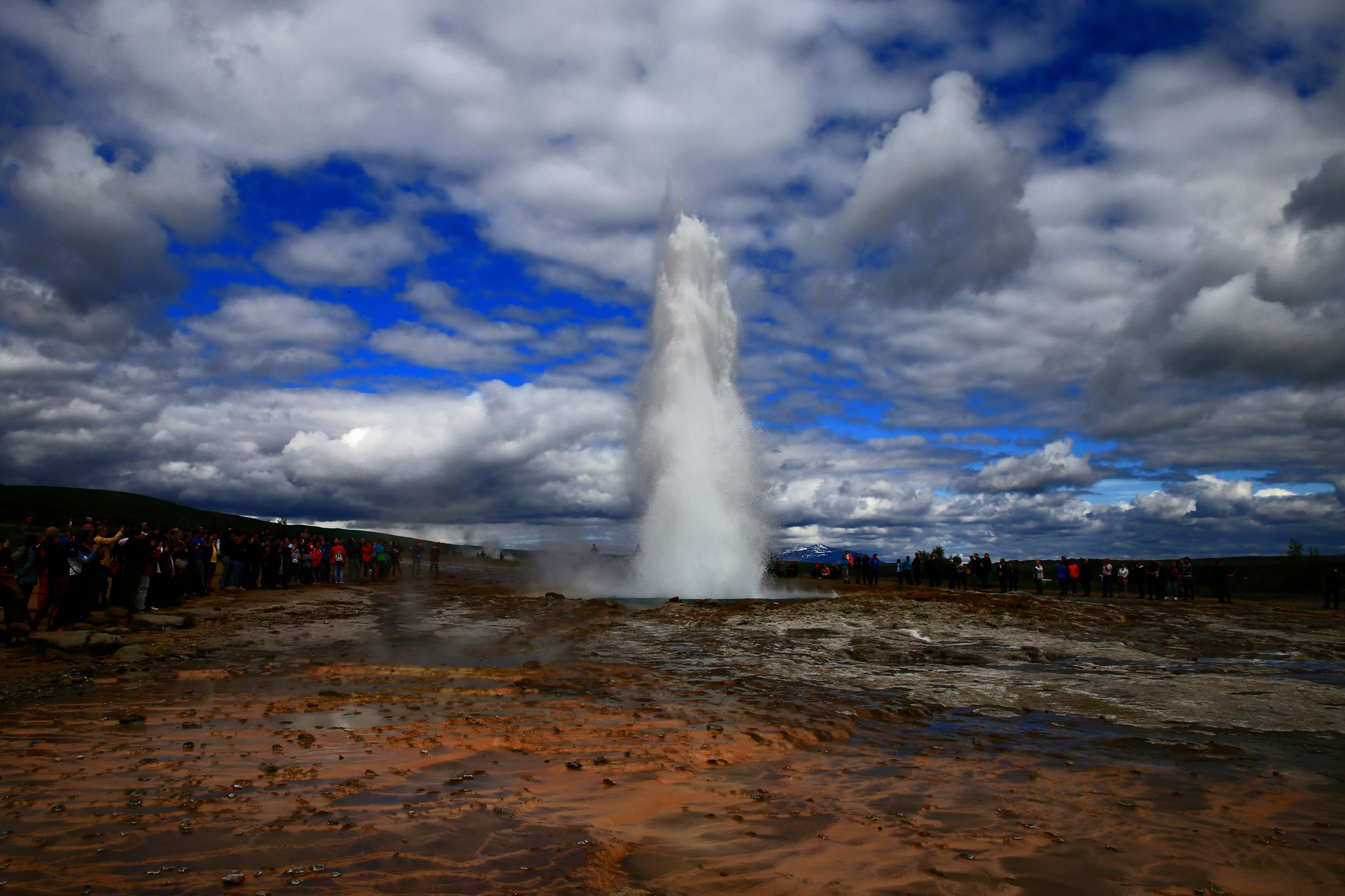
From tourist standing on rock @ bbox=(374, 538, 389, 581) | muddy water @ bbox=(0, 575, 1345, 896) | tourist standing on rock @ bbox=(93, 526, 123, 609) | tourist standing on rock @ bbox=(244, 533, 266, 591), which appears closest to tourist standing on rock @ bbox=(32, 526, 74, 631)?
tourist standing on rock @ bbox=(93, 526, 123, 609)

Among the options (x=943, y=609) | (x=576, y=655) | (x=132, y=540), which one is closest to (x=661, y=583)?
(x=943, y=609)

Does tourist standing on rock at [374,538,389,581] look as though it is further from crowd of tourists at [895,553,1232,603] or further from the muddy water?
crowd of tourists at [895,553,1232,603]

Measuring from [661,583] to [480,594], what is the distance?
22.0 ft

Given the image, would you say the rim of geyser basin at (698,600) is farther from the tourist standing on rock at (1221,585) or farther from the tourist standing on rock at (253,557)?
the tourist standing on rock at (1221,585)

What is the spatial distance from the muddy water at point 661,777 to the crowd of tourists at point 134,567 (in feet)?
8.80

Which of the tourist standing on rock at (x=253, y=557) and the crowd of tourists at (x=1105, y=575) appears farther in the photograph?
the crowd of tourists at (x=1105, y=575)

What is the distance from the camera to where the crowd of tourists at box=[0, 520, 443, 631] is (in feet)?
39.2

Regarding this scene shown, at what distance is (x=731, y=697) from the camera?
9.34 meters

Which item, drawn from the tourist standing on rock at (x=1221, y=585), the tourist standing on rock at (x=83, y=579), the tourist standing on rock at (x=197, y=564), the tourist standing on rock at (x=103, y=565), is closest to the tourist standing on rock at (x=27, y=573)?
the tourist standing on rock at (x=83, y=579)

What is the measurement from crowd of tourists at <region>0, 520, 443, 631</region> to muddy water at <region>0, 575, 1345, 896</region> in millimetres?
2684

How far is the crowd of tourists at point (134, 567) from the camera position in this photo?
12.0 meters

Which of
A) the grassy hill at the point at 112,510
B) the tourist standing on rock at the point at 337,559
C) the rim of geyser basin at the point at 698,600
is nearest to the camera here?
the rim of geyser basin at the point at 698,600

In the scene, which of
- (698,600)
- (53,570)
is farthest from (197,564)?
(698,600)

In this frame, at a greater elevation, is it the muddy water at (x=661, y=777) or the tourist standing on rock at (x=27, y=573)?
the tourist standing on rock at (x=27, y=573)
